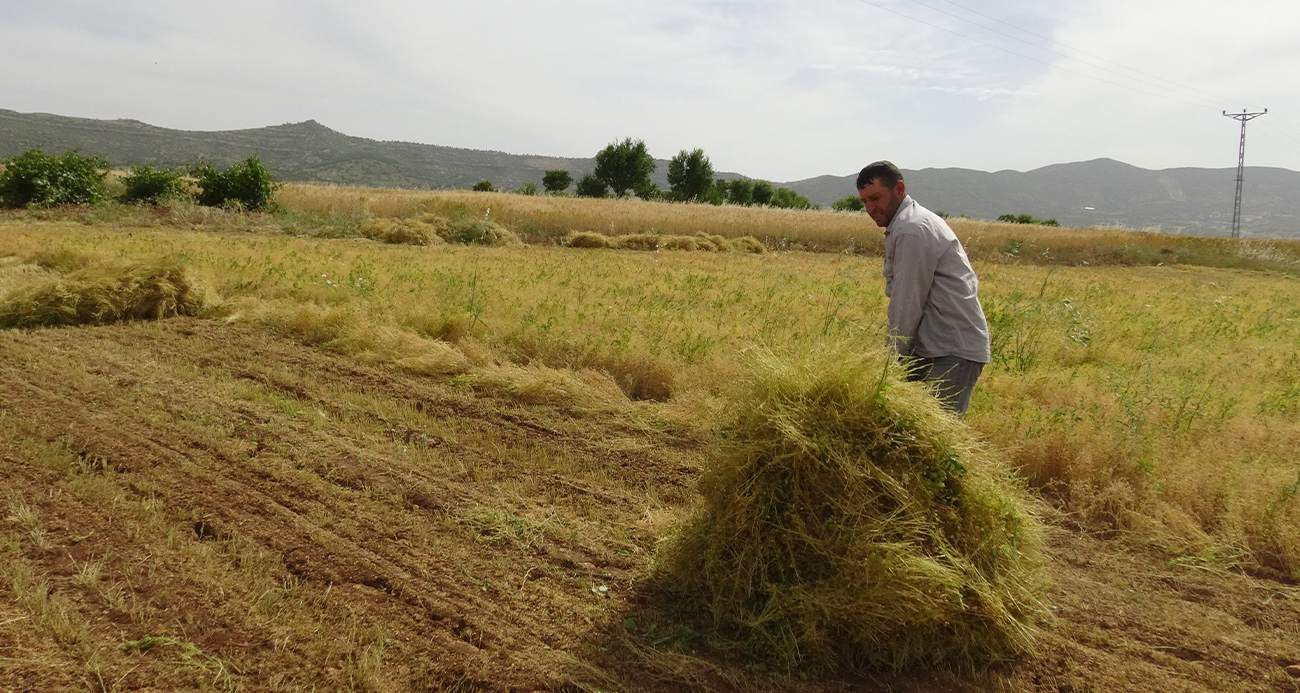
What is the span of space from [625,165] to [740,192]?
12267 millimetres

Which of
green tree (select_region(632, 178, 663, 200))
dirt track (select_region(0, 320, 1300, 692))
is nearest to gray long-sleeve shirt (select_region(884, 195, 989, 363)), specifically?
dirt track (select_region(0, 320, 1300, 692))

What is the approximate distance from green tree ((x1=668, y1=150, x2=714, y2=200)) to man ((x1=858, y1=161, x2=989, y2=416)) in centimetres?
6281

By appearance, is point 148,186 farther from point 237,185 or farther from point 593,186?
point 593,186

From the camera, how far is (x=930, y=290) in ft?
11.7

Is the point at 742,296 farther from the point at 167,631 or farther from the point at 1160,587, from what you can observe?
the point at 167,631

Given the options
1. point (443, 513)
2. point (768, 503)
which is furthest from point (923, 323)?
point (443, 513)

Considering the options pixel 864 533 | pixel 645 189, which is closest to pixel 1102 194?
pixel 645 189

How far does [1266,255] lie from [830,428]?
3232 cm

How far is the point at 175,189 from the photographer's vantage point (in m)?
23.8

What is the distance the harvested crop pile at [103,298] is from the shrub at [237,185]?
17.0 meters

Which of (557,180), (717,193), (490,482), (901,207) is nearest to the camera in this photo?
(901,207)

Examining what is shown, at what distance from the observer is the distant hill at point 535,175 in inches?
3346

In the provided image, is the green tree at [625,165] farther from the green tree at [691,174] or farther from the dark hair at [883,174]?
the dark hair at [883,174]

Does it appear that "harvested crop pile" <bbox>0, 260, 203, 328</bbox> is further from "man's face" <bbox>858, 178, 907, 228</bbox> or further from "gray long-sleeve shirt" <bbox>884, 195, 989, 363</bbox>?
"gray long-sleeve shirt" <bbox>884, 195, 989, 363</bbox>
